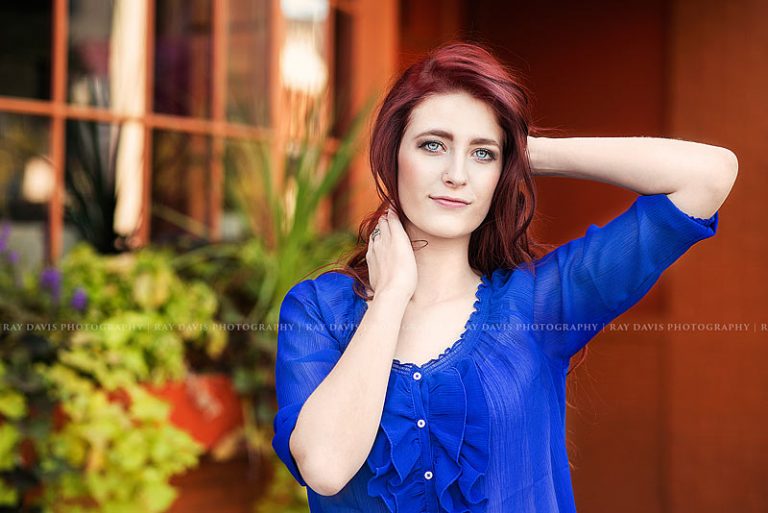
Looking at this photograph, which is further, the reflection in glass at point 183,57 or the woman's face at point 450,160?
the reflection in glass at point 183,57

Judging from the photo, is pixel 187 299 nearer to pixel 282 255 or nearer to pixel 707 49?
pixel 282 255

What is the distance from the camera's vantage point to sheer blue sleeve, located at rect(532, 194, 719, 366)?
4.23ft

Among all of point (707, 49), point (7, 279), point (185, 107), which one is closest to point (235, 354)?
point (7, 279)

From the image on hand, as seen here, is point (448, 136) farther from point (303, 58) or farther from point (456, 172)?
point (303, 58)

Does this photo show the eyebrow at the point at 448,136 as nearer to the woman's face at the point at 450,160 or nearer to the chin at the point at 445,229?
the woman's face at the point at 450,160

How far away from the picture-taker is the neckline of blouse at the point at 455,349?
1316mm

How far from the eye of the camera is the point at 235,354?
3.09 meters

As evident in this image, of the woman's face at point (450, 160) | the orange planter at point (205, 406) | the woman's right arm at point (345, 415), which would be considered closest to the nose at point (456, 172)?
the woman's face at point (450, 160)

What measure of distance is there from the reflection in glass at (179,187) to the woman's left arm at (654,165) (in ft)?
7.03

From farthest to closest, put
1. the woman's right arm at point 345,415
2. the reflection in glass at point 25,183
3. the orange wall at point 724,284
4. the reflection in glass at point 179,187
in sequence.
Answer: the orange wall at point 724,284 < the reflection in glass at point 179,187 < the reflection in glass at point 25,183 < the woman's right arm at point 345,415

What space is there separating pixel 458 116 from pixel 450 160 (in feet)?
0.20

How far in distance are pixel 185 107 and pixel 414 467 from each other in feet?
8.15

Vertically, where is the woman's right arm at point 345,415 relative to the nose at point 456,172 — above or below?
below

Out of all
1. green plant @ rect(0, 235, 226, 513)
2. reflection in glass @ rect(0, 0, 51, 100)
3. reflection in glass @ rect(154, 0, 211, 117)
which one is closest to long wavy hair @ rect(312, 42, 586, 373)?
green plant @ rect(0, 235, 226, 513)
